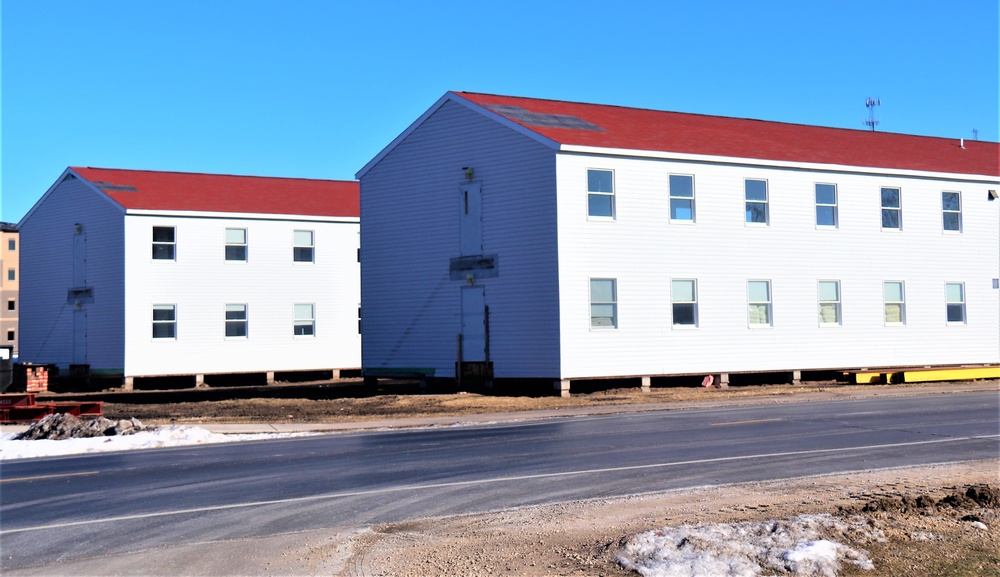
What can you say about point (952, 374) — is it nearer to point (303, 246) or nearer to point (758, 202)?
point (758, 202)

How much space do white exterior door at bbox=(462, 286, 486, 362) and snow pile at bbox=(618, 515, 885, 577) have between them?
20.5 m

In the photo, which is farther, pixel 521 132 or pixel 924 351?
pixel 924 351

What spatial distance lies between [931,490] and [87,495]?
9.50 meters

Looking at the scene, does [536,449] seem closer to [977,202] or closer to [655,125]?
[655,125]

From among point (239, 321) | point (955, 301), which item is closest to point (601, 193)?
point (955, 301)

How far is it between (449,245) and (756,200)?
9159 mm

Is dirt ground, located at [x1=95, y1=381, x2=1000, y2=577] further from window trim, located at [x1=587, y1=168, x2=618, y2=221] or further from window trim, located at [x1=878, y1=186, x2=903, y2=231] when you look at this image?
window trim, located at [x1=878, y1=186, x2=903, y2=231]

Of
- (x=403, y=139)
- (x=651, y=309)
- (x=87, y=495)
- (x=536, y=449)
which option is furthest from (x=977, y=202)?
(x=87, y=495)

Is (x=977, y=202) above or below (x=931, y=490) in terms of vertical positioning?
above

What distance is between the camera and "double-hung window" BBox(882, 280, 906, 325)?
3300 centimetres

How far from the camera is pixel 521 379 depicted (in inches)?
1125

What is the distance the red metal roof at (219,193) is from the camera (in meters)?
38.0

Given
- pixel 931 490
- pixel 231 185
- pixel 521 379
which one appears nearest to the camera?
pixel 931 490

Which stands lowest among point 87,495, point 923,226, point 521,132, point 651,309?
point 87,495
